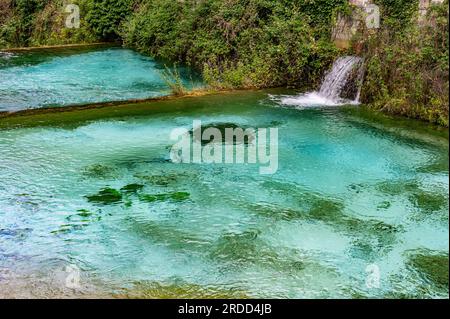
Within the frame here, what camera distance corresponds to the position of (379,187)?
661 cm

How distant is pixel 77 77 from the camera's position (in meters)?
12.7

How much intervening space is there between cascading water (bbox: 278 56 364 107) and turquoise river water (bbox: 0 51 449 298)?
1.31 m

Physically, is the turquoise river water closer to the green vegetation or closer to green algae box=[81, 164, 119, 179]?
green algae box=[81, 164, 119, 179]

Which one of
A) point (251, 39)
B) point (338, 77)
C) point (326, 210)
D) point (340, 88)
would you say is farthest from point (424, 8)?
point (326, 210)

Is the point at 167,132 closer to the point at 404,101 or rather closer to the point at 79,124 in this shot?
the point at 79,124

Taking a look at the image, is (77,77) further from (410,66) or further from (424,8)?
(424,8)

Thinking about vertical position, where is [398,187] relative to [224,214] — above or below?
above

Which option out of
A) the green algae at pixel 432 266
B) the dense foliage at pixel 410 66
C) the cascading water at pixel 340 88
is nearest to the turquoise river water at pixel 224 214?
the green algae at pixel 432 266

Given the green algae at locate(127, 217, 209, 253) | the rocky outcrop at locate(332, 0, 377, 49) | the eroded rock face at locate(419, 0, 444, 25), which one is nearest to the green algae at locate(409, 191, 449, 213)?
the green algae at locate(127, 217, 209, 253)

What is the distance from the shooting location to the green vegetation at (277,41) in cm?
935

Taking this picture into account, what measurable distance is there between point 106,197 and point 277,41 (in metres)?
6.88

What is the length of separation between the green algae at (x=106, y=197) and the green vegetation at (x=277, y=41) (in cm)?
492

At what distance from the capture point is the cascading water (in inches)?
405
